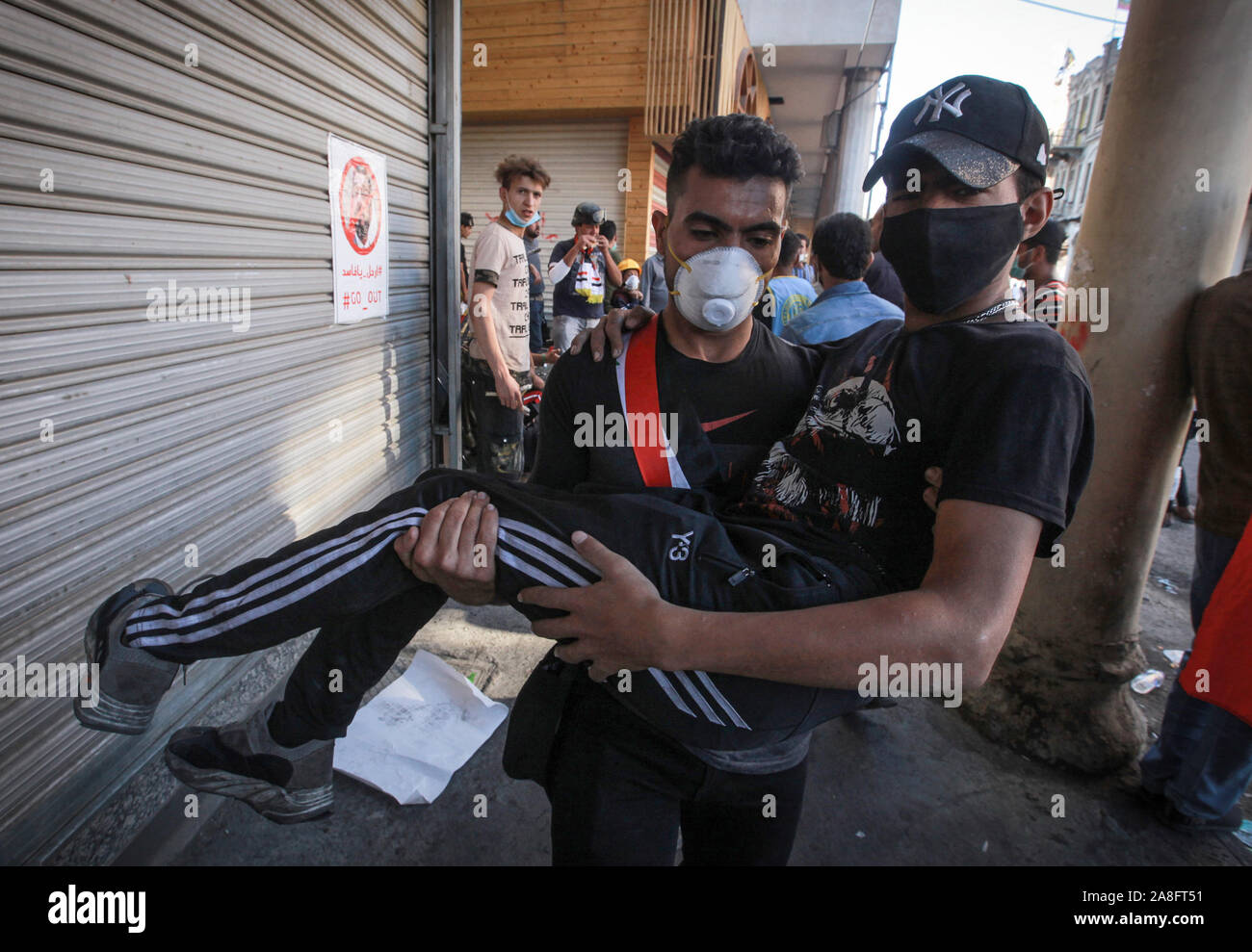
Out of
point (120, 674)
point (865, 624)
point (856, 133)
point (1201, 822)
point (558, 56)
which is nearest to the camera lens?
point (865, 624)

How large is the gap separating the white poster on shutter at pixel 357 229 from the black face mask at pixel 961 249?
279 cm

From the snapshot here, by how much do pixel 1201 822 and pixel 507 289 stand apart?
4.89 metres

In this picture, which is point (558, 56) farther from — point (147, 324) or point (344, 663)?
point (344, 663)

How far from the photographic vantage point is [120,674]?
163cm

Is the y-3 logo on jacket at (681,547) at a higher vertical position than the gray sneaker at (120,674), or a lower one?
higher

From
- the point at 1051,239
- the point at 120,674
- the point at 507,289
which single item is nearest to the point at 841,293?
the point at 1051,239

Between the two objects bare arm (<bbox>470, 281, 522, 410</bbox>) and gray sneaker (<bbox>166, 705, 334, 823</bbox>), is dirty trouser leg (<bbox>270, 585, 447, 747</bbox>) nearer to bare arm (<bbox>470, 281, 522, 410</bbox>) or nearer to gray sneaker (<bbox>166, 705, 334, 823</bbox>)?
gray sneaker (<bbox>166, 705, 334, 823</bbox>)

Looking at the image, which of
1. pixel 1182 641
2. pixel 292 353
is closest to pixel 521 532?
pixel 292 353

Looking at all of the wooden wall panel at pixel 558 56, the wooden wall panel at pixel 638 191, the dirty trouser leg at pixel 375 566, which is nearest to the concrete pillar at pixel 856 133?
the wooden wall panel at pixel 638 191

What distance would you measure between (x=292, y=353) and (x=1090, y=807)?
4.16 meters

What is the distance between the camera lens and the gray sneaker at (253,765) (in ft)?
6.24

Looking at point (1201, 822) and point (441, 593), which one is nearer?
point (441, 593)

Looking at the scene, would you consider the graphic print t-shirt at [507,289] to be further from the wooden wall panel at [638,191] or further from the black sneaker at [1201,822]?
the wooden wall panel at [638,191]

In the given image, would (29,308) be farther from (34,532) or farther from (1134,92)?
(1134,92)
